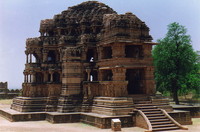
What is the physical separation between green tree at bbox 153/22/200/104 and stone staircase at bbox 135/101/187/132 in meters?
12.3

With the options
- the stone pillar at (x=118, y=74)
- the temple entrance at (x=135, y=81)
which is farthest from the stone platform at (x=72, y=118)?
the temple entrance at (x=135, y=81)

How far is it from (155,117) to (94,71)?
8602 millimetres

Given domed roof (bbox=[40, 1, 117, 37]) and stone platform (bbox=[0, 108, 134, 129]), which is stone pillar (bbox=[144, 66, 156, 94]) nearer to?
stone platform (bbox=[0, 108, 134, 129])

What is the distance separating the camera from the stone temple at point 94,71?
1975cm

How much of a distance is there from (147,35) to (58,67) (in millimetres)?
9070

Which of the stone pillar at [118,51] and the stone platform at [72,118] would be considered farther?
the stone pillar at [118,51]

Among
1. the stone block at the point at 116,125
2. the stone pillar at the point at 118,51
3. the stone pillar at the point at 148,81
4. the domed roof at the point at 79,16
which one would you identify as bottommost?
the stone block at the point at 116,125

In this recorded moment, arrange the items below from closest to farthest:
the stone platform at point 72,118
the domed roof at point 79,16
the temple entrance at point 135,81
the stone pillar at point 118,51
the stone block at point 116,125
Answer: the stone block at point 116,125 → the stone platform at point 72,118 → the stone pillar at point 118,51 → the temple entrance at point 135,81 → the domed roof at point 79,16

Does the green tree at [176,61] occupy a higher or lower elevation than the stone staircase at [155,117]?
higher

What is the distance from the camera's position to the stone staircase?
17.5 meters

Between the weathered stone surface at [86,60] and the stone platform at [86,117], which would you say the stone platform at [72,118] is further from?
the weathered stone surface at [86,60]

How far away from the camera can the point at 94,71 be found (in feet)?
82.5

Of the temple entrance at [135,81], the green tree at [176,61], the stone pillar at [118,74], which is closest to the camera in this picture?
the stone pillar at [118,74]

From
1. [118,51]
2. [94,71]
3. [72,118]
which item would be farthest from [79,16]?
[72,118]
